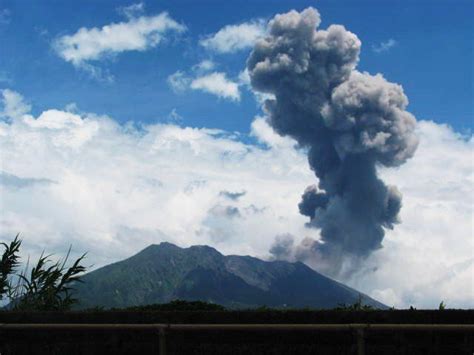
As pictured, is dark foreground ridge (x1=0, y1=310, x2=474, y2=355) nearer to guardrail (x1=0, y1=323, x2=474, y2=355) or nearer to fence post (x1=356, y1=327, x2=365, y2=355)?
guardrail (x1=0, y1=323, x2=474, y2=355)

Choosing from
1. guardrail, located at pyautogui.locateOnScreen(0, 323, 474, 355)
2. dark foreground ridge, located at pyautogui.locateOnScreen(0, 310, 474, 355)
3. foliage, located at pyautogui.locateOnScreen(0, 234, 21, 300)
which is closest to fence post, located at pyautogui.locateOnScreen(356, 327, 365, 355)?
guardrail, located at pyautogui.locateOnScreen(0, 323, 474, 355)

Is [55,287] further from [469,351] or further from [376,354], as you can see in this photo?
[469,351]

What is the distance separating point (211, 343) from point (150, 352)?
61.7 inches

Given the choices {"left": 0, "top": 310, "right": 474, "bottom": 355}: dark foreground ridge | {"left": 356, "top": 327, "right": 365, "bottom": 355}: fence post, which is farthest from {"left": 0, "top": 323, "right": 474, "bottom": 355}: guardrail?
{"left": 0, "top": 310, "right": 474, "bottom": 355}: dark foreground ridge

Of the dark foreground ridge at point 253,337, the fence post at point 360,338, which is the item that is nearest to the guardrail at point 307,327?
the fence post at point 360,338

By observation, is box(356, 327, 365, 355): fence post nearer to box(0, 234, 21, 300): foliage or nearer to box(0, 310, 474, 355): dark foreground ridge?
box(0, 310, 474, 355): dark foreground ridge

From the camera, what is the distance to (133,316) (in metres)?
16.2

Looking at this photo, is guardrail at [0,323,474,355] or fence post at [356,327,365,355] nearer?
guardrail at [0,323,474,355]

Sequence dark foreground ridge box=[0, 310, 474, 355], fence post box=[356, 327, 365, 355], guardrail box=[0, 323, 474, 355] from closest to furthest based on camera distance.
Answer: guardrail box=[0, 323, 474, 355]
fence post box=[356, 327, 365, 355]
dark foreground ridge box=[0, 310, 474, 355]

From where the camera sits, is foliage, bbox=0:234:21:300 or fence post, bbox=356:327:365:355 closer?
fence post, bbox=356:327:365:355

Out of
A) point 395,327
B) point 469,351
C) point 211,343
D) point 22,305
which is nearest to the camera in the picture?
point 395,327

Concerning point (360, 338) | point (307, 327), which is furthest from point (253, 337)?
point (360, 338)

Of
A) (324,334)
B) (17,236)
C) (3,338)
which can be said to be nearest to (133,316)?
(3,338)

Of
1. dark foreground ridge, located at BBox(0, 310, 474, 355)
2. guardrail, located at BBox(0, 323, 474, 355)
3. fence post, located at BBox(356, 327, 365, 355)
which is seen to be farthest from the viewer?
dark foreground ridge, located at BBox(0, 310, 474, 355)
